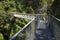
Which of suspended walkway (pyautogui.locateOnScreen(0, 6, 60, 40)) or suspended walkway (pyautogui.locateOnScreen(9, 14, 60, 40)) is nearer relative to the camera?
suspended walkway (pyautogui.locateOnScreen(0, 6, 60, 40))

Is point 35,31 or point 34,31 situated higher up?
point 34,31

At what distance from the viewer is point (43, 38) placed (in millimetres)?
10398

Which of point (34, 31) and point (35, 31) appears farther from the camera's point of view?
point (35, 31)

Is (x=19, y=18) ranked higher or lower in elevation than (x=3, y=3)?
lower

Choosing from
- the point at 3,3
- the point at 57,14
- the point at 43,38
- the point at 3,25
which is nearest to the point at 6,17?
the point at 3,25

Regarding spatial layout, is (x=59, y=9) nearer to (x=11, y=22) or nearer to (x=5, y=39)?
(x=11, y=22)

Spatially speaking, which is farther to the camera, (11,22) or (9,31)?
(11,22)

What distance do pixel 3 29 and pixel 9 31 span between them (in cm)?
49

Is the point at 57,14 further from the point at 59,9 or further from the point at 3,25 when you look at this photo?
the point at 3,25

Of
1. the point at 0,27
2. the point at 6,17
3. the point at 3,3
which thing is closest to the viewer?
the point at 0,27

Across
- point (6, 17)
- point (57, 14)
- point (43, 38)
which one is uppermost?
point (6, 17)

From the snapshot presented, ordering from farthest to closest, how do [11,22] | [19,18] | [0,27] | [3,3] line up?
[19,18]
[3,3]
[11,22]
[0,27]

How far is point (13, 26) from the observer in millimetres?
7918

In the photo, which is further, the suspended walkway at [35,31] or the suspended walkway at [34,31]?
the suspended walkway at [34,31]
